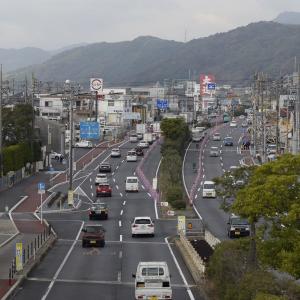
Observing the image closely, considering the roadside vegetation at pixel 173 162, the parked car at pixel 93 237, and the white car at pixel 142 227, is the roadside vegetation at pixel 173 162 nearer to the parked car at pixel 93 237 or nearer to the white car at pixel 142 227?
the white car at pixel 142 227

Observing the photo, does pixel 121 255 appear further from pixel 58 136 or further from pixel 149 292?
pixel 58 136

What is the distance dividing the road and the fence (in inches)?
333

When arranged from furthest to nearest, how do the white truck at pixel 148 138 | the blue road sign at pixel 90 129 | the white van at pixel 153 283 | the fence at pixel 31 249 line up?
the white truck at pixel 148 138 < the blue road sign at pixel 90 129 < the fence at pixel 31 249 < the white van at pixel 153 283

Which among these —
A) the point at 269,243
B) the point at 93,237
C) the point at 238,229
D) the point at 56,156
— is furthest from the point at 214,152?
the point at 269,243

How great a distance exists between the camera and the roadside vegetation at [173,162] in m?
60.8

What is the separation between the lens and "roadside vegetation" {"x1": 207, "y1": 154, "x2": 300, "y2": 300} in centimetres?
2080

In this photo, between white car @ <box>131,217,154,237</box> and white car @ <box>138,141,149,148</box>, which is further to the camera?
white car @ <box>138,141,149,148</box>

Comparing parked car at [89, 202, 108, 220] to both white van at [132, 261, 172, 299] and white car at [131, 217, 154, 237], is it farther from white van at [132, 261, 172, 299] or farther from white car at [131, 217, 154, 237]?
white van at [132, 261, 172, 299]

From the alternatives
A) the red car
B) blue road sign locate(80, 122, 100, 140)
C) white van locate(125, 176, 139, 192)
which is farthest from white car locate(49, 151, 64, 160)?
the red car

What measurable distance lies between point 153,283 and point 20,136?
61.3 metres

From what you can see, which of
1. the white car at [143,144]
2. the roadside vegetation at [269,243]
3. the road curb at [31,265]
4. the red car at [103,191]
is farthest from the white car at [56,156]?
the roadside vegetation at [269,243]

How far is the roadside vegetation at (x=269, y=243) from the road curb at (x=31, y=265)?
25.1 feet

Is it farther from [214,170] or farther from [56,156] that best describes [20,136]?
[214,170]

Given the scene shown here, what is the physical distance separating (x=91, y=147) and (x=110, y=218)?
5749 centimetres
